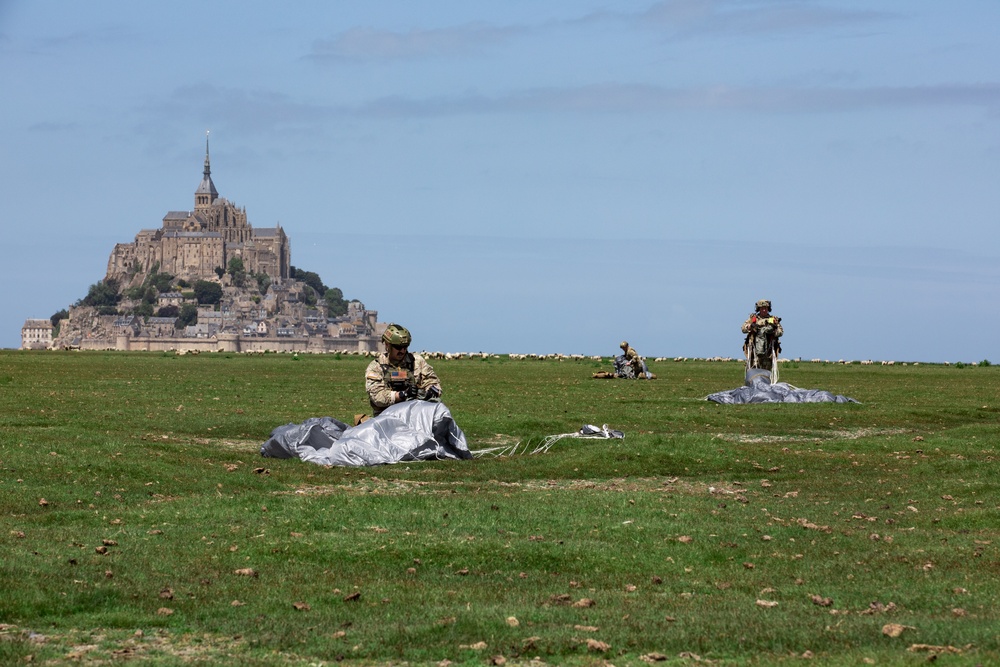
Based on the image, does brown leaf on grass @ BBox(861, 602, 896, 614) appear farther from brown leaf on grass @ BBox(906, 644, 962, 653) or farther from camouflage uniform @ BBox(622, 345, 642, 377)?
camouflage uniform @ BBox(622, 345, 642, 377)

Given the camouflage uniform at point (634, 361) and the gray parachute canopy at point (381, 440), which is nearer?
the gray parachute canopy at point (381, 440)

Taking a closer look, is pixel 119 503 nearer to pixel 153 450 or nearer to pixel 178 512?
pixel 178 512

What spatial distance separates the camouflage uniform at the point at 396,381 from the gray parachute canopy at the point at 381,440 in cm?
55

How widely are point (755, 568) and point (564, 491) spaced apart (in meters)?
6.53

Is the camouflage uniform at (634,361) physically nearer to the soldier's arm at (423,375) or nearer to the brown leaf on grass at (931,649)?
the soldier's arm at (423,375)

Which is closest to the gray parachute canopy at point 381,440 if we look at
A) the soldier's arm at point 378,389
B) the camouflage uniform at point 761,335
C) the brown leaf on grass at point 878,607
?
the soldier's arm at point 378,389

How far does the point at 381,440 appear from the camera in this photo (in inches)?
1061

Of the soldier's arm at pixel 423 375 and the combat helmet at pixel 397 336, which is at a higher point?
the combat helmet at pixel 397 336

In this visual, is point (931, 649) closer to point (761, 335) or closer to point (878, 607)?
point (878, 607)

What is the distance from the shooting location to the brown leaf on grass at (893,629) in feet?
41.3

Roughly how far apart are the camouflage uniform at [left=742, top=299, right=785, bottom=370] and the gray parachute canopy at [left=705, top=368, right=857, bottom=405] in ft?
4.99

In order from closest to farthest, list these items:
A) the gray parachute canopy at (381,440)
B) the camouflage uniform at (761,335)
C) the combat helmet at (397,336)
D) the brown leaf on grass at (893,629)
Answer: the brown leaf on grass at (893,629) < the gray parachute canopy at (381,440) < the combat helmet at (397,336) < the camouflage uniform at (761,335)

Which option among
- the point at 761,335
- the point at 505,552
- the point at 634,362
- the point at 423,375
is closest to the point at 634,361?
the point at 634,362

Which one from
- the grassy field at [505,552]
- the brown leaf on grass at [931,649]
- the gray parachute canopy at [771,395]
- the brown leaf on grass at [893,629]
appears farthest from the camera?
the gray parachute canopy at [771,395]
